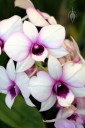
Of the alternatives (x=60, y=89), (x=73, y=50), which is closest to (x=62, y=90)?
(x=60, y=89)

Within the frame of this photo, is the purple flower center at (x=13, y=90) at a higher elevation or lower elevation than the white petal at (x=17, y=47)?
lower

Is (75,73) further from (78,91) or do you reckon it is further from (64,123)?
(64,123)

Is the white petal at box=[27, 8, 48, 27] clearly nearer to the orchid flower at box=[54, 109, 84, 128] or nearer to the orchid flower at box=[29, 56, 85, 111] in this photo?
the orchid flower at box=[29, 56, 85, 111]

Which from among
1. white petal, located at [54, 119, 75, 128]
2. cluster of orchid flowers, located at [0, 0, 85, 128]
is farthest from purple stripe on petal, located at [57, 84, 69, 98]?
white petal, located at [54, 119, 75, 128]

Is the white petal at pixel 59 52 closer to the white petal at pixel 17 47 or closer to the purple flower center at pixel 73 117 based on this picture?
the white petal at pixel 17 47

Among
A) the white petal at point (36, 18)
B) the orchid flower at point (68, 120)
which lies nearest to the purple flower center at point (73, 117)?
the orchid flower at point (68, 120)

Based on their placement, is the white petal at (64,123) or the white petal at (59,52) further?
the white petal at (64,123)

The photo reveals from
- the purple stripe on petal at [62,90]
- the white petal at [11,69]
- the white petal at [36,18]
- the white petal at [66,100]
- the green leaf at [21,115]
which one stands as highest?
the white petal at [36,18]
